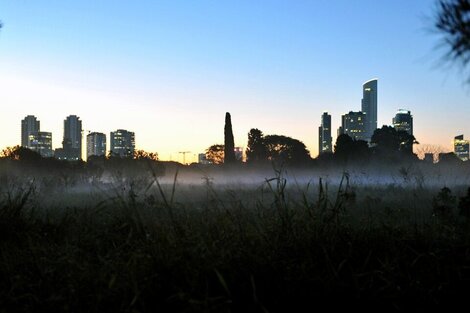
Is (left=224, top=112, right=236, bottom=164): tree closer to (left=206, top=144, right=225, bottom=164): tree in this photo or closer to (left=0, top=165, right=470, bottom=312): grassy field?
(left=206, top=144, right=225, bottom=164): tree

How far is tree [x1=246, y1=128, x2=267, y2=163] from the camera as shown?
5728 cm

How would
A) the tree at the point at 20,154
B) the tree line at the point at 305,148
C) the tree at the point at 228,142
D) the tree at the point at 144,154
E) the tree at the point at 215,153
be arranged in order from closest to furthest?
1. the tree at the point at 144,154
2. the tree at the point at 20,154
3. the tree at the point at 228,142
4. the tree line at the point at 305,148
5. the tree at the point at 215,153

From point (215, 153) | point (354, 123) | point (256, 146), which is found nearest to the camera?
point (256, 146)

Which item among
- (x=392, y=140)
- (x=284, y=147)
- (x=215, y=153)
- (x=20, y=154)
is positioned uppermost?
(x=392, y=140)

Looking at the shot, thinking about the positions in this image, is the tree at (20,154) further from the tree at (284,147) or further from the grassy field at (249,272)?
the grassy field at (249,272)

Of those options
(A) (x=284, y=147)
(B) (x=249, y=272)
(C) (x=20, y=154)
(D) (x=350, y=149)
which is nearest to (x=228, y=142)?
(D) (x=350, y=149)

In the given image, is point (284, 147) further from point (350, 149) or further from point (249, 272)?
point (249, 272)

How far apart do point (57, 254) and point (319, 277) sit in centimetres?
197

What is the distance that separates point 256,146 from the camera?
59.3 meters

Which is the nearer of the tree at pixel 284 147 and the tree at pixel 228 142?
the tree at pixel 228 142

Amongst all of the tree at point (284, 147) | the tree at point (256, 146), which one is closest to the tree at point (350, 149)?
the tree at point (284, 147)

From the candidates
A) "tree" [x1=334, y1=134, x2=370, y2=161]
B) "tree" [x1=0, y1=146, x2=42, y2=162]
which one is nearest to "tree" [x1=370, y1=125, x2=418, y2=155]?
"tree" [x1=334, y1=134, x2=370, y2=161]

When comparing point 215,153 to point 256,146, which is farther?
point 215,153

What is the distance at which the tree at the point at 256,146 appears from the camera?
57.3 meters
